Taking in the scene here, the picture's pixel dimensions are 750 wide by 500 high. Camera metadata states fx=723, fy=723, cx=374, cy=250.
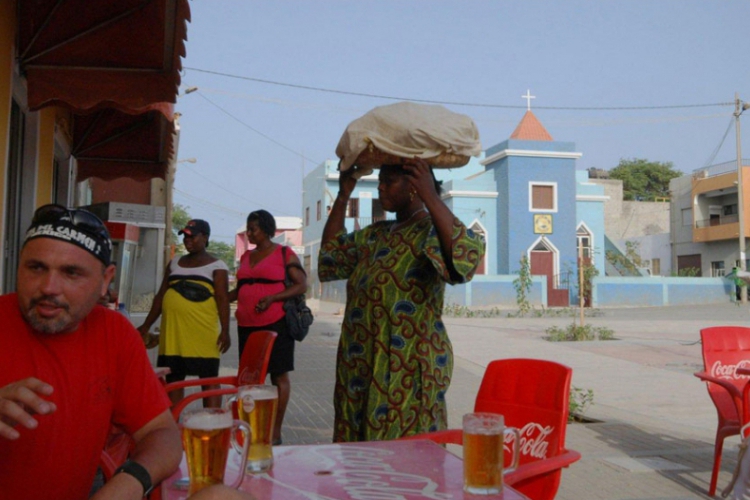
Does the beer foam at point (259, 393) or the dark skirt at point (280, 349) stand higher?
the beer foam at point (259, 393)

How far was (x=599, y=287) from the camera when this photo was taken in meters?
33.9

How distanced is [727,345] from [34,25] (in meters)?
5.28

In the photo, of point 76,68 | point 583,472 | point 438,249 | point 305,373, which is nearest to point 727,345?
point 583,472

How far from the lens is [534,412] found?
2643 mm

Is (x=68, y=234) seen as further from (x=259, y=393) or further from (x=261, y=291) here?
(x=261, y=291)

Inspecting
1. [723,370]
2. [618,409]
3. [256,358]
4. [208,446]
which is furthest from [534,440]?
[618,409]

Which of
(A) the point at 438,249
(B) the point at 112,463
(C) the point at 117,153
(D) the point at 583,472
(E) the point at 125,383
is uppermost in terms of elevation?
(C) the point at 117,153

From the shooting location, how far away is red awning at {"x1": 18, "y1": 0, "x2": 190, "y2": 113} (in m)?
4.71

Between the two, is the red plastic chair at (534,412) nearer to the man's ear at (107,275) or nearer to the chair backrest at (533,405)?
the chair backrest at (533,405)

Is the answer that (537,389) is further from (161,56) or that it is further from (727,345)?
(161,56)

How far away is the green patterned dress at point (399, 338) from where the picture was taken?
8.75ft

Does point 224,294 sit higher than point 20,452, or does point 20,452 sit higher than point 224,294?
point 224,294

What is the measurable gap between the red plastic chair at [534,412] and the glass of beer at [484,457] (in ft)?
1.19

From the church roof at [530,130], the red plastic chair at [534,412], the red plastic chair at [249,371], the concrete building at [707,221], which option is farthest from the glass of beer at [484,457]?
the concrete building at [707,221]
